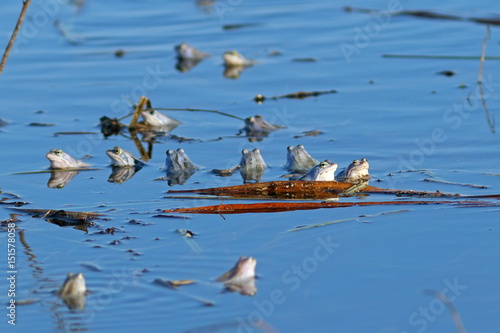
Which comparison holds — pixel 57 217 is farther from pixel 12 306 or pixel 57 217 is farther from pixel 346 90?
pixel 346 90

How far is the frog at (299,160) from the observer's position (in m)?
5.13

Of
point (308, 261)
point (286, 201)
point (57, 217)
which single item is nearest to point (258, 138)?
point (286, 201)

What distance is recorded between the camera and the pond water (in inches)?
130

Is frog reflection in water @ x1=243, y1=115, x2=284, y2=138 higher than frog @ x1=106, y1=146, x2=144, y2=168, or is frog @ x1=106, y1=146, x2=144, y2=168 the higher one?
frog reflection in water @ x1=243, y1=115, x2=284, y2=138

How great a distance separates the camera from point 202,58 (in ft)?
27.6

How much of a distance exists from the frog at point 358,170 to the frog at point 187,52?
369 centimetres

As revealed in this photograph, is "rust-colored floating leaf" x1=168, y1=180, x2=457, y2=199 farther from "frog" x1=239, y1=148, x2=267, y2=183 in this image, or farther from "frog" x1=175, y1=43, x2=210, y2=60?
"frog" x1=175, y1=43, x2=210, y2=60

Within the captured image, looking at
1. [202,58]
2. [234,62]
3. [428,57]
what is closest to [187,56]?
→ [202,58]

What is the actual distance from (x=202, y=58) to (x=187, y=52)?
0.18 m

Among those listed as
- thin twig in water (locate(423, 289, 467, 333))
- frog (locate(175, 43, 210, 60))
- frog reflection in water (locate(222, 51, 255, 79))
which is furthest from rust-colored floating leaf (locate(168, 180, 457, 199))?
frog (locate(175, 43, 210, 60))

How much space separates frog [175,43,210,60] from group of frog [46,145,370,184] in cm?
298

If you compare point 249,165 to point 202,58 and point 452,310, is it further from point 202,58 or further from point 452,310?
point 202,58

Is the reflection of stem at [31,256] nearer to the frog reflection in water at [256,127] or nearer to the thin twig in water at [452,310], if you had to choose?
the thin twig in water at [452,310]

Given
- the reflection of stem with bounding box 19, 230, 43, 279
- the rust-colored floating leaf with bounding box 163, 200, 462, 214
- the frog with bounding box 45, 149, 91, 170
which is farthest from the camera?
the frog with bounding box 45, 149, 91, 170
